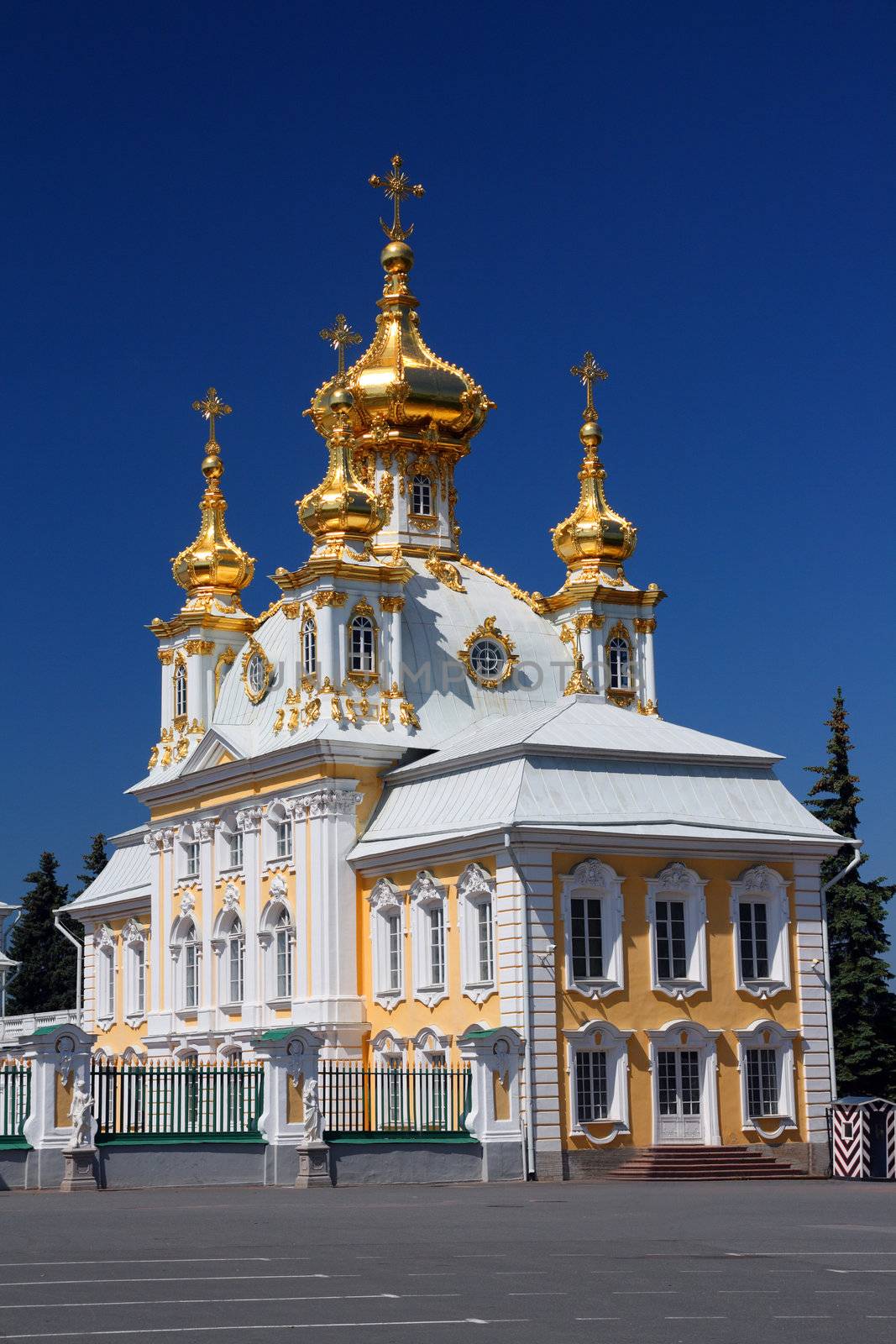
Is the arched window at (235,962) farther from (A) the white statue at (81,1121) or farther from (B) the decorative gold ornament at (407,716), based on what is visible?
(A) the white statue at (81,1121)

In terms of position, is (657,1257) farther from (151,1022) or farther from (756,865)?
(151,1022)

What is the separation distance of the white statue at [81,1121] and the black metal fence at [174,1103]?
36 centimetres

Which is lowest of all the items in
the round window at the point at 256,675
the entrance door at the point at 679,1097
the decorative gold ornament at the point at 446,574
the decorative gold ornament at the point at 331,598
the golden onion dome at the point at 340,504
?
the entrance door at the point at 679,1097

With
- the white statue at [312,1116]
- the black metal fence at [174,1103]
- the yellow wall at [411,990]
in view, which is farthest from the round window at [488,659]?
the white statue at [312,1116]

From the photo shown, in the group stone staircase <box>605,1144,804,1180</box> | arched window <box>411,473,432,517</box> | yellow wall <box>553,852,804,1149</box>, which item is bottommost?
stone staircase <box>605,1144,804,1180</box>

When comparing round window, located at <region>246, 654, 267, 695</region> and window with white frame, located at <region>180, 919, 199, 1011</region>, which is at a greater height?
round window, located at <region>246, 654, 267, 695</region>

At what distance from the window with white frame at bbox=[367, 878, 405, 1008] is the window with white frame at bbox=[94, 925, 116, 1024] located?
55.2ft

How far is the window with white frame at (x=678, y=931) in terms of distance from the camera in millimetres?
40969

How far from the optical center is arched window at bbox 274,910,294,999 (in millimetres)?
47938

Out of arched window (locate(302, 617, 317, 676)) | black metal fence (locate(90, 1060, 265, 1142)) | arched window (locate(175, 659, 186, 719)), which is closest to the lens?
black metal fence (locate(90, 1060, 265, 1142))

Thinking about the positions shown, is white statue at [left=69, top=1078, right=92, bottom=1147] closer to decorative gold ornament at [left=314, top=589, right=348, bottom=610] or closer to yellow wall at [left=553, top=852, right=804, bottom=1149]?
yellow wall at [left=553, top=852, right=804, bottom=1149]

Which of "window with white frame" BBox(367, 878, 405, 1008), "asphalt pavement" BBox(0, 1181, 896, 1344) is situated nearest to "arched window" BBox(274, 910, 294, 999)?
"window with white frame" BBox(367, 878, 405, 1008)

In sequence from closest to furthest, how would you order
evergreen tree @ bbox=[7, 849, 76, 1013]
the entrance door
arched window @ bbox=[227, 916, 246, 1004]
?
the entrance door < arched window @ bbox=[227, 916, 246, 1004] < evergreen tree @ bbox=[7, 849, 76, 1013]

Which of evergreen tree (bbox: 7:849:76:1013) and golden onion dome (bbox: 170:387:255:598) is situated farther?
evergreen tree (bbox: 7:849:76:1013)
